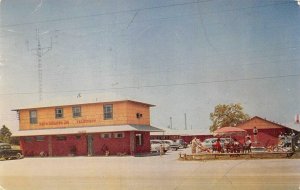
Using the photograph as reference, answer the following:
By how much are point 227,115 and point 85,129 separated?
4349cm

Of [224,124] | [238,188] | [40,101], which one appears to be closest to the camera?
[238,188]

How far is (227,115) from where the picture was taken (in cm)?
7506

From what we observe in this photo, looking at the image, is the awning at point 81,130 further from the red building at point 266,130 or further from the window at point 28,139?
the red building at point 266,130

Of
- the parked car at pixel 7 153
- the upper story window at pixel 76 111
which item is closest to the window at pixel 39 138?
the parked car at pixel 7 153

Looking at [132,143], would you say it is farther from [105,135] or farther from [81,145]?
[81,145]

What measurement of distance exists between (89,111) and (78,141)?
10.2 feet

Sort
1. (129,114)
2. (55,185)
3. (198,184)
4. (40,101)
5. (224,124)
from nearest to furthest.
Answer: (198,184) → (55,185) → (129,114) → (40,101) → (224,124)

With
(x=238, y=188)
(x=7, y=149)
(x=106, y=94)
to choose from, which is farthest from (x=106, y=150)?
(x=238, y=188)

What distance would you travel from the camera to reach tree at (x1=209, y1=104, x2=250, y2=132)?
244 ft

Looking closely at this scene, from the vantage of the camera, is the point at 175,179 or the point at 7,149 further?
the point at 7,149

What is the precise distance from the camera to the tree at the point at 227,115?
7438cm

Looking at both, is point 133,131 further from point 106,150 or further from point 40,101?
point 40,101

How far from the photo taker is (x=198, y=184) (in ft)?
44.8

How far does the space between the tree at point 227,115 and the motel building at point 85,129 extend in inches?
1423
